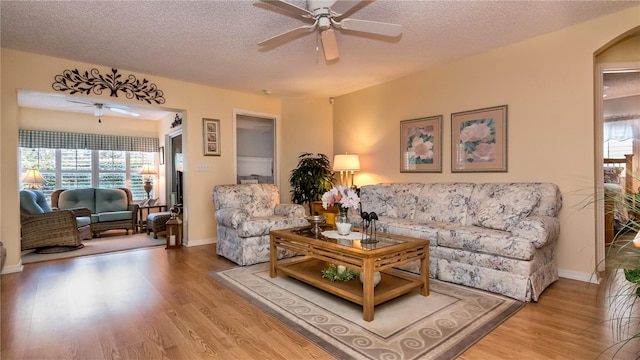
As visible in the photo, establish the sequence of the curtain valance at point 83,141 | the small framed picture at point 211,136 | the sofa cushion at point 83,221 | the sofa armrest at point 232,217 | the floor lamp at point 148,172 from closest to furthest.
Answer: the sofa armrest at point 232,217
the small framed picture at point 211,136
the sofa cushion at point 83,221
the curtain valance at point 83,141
the floor lamp at point 148,172

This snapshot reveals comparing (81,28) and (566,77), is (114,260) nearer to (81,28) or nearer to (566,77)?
(81,28)

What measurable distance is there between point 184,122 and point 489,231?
4.40 metres

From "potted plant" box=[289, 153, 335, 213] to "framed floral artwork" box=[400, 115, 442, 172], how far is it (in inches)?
55.1

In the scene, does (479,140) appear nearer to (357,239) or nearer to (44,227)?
(357,239)

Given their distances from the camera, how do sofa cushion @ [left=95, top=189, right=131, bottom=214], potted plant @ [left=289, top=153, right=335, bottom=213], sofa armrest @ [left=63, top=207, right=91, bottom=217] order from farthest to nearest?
sofa cushion @ [left=95, top=189, right=131, bottom=214] → sofa armrest @ [left=63, top=207, right=91, bottom=217] → potted plant @ [left=289, top=153, right=335, bottom=213]

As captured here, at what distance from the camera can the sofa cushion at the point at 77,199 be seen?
6.12 metres

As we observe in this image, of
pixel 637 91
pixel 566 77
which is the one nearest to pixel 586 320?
pixel 566 77

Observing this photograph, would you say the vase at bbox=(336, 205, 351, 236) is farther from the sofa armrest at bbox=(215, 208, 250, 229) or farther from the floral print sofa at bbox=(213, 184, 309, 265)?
the sofa armrest at bbox=(215, 208, 250, 229)

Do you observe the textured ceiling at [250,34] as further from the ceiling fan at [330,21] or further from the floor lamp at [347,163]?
the floor lamp at [347,163]

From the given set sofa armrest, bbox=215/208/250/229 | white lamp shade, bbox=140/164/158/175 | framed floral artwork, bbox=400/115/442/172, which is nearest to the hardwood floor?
sofa armrest, bbox=215/208/250/229

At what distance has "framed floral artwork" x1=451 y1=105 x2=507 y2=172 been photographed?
3.74m

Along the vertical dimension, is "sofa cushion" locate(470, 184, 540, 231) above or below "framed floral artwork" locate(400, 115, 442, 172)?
below

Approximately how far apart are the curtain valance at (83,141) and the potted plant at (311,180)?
407 cm

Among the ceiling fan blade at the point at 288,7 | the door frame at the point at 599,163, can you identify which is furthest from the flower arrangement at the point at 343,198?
the door frame at the point at 599,163
